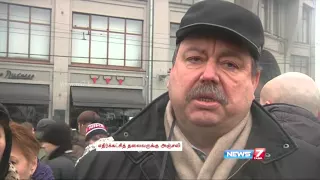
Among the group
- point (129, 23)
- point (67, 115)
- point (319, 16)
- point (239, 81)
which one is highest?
point (129, 23)

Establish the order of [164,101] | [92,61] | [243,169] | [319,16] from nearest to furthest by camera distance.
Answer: [243,169] < [164,101] < [319,16] < [92,61]

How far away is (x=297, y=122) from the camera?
1.64 metres

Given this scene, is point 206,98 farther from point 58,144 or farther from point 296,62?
point 296,62

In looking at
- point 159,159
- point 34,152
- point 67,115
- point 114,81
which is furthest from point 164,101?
point 114,81

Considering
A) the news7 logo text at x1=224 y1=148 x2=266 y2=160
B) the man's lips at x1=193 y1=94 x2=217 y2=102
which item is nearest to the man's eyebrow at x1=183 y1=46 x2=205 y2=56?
the man's lips at x1=193 y1=94 x2=217 y2=102

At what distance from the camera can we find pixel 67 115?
13.0 metres

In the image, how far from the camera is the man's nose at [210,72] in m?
1.01

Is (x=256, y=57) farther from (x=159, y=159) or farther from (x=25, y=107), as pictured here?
(x=25, y=107)

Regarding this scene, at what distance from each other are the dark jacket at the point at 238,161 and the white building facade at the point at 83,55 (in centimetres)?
1127

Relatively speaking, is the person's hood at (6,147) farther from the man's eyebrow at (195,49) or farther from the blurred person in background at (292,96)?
the blurred person in background at (292,96)

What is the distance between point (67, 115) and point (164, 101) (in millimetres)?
12206

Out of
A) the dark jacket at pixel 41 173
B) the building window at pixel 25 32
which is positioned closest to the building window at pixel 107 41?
the building window at pixel 25 32

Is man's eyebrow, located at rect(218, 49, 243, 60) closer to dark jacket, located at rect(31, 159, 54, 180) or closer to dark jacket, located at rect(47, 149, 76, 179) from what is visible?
dark jacket, located at rect(31, 159, 54, 180)

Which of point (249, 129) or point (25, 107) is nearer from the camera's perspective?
point (249, 129)
